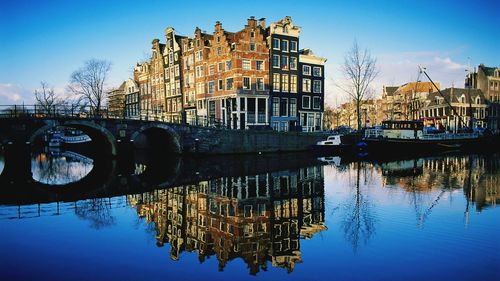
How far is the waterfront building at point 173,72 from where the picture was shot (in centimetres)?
6162

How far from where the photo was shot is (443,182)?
2245 cm

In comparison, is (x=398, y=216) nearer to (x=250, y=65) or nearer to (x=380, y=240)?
(x=380, y=240)

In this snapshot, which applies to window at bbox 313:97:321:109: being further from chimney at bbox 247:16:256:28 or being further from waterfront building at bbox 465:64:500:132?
waterfront building at bbox 465:64:500:132

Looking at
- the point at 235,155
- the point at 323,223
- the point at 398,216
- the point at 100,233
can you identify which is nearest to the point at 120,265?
the point at 100,233

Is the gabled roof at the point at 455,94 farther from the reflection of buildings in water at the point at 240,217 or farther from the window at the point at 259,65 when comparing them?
the reflection of buildings in water at the point at 240,217

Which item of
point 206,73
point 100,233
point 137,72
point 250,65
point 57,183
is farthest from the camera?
point 137,72

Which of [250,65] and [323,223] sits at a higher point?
[250,65]

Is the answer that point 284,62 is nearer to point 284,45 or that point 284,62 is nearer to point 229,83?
point 284,45

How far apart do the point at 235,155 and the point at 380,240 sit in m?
32.5

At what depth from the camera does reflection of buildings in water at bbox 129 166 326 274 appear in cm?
1078

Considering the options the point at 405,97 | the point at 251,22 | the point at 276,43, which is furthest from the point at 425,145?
the point at 405,97

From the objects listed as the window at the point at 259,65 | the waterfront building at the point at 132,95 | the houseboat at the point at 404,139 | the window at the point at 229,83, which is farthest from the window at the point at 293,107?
the waterfront building at the point at 132,95

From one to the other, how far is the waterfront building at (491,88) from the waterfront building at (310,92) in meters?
47.4

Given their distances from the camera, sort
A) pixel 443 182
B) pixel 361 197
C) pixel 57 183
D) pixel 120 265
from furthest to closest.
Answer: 1. pixel 57 183
2. pixel 443 182
3. pixel 361 197
4. pixel 120 265
